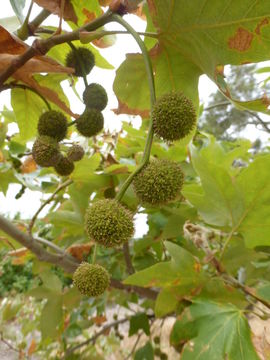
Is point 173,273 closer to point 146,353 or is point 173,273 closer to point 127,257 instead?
point 127,257

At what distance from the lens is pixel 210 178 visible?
40.4 inches

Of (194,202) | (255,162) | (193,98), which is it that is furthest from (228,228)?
(193,98)

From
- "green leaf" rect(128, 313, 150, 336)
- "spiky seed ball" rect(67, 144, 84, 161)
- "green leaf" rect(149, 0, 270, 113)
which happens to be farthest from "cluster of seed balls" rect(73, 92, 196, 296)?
"green leaf" rect(128, 313, 150, 336)

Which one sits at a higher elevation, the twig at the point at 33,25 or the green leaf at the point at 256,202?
the twig at the point at 33,25

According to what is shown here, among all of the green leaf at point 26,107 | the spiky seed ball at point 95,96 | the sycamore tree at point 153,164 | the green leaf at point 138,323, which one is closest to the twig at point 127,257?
the sycamore tree at point 153,164

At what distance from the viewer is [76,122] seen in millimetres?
859

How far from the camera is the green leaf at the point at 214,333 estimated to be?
0.92m

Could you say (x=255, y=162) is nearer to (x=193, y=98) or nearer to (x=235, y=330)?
(x=193, y=98)

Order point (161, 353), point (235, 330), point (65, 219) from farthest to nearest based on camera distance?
point (161, 353)
point (65, 219)
point (235, 330)

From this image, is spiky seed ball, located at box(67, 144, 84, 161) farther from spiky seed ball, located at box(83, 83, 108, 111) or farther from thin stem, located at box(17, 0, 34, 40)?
thin stem, located at box(17, 0, 34, 40)

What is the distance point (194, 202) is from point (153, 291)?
1.81ft

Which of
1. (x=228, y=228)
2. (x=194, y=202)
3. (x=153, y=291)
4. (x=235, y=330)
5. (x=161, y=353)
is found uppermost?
(x=194, y=202)

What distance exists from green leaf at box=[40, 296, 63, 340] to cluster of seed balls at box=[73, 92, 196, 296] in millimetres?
956

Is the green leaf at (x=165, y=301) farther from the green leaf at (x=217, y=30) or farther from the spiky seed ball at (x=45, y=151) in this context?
the green leaf at (x=217, y=30)
